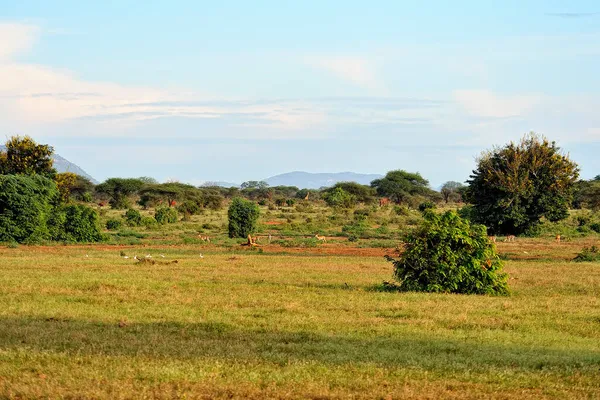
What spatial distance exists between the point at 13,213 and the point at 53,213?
2487 mm

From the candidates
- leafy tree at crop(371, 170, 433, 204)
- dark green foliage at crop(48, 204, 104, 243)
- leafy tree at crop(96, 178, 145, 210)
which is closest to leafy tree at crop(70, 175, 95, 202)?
leafy tree at crop(96, 178, 145, 210)

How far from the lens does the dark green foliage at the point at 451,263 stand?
19594 mm

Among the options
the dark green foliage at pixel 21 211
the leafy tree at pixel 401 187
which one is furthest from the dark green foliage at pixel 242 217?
the leafy tree at pixel 401 187

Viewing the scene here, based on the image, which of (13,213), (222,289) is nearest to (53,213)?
(13,213)

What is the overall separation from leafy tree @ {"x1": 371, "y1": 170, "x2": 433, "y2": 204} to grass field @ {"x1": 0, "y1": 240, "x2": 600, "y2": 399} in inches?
2903

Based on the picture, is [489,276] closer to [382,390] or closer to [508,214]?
[382,390]

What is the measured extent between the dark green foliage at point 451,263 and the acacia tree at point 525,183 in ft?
67.6

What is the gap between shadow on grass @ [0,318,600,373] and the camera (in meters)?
10.9

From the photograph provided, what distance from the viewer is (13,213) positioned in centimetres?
3650

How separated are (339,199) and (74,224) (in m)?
47.1

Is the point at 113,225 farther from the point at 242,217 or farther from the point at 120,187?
the point at 120,187

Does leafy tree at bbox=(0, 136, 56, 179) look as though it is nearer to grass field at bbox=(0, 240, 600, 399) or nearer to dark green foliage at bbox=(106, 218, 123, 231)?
dark green foliage at bbox=(106, 218, 123, 231)

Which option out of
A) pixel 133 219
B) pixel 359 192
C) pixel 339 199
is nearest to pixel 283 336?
pixel 133 219

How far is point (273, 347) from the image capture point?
39.4 ft
